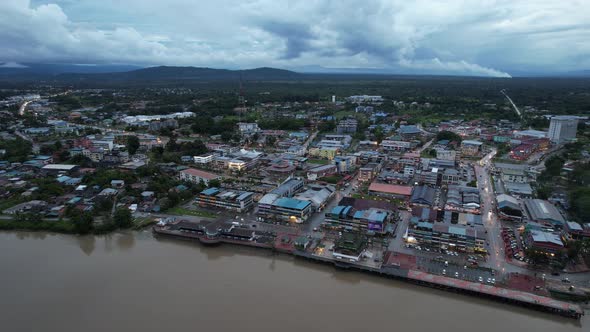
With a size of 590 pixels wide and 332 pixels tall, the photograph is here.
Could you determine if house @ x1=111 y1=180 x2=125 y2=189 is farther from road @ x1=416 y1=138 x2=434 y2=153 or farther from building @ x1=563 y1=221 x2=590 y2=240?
road @ x1=416 y1=138 x2=434 y2=153

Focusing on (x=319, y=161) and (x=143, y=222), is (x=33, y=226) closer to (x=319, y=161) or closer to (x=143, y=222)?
(x=143, y=222)

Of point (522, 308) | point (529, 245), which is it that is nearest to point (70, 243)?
point (522, 308)

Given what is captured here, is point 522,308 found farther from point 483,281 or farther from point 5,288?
point 5,288

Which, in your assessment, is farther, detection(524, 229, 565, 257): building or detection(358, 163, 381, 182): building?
detection(358, 163, 381, 182): building

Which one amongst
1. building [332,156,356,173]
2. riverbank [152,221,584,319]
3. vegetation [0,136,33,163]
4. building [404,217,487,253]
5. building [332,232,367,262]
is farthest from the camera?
vegetation [0,136,33,163]

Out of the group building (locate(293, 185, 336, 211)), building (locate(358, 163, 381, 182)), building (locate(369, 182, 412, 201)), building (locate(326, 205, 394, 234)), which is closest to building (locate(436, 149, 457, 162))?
building (locate(358, 163, 381, 182))

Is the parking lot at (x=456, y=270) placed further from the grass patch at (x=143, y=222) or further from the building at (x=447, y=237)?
the grass patch at (x=143, y=222)
